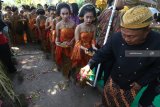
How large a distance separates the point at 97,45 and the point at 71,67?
1.01m

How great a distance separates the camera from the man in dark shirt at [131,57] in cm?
236

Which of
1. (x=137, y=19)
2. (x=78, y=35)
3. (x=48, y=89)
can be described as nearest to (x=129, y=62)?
(x=137, y=19)

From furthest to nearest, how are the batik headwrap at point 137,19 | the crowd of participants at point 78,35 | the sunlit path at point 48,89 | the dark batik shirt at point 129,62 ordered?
the sunlit path at point 48,89, the crowd of participants at point 78,35, the dark batik shirt at point 129,62, the batik headwrap at point 137,19

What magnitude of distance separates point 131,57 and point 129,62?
0.20ft

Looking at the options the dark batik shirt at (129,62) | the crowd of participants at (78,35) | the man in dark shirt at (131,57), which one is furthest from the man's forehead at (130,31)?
the crowd of participants at (78,35)

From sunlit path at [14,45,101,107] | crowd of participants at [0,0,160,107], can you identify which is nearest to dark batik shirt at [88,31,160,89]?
crowd of participants at [0,0,160,107]

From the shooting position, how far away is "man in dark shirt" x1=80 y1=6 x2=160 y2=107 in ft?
7.75

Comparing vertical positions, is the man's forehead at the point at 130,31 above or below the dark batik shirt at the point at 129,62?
above

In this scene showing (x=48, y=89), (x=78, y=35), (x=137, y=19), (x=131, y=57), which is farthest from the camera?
(x=48, y=89)

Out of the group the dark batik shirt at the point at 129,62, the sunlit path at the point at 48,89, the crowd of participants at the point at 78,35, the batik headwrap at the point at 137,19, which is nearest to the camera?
the batik headwrap at the point at 137,19

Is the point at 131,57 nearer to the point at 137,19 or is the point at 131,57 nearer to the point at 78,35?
the point at 137,19

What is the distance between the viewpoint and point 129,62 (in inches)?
101

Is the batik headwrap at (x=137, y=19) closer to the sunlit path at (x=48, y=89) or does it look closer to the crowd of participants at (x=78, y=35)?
the crowd of participants at (x=78, y=35)

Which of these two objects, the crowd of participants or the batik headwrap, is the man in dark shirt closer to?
the batik headwrap
